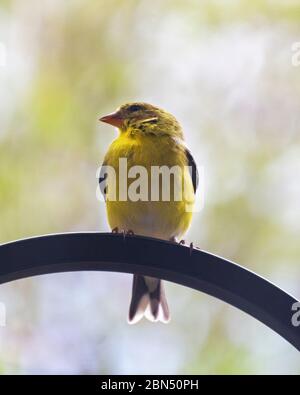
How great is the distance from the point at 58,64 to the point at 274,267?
223cm

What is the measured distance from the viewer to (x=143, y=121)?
3.99 meters

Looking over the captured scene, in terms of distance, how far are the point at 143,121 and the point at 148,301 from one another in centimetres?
97

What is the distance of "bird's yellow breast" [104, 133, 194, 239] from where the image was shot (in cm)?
363

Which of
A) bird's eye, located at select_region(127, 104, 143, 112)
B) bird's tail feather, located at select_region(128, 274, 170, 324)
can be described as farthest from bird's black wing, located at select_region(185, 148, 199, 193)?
bird's tail feather, located at select_region(128, 274, 170, 324)

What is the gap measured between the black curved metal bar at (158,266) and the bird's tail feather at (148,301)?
4.64 feet

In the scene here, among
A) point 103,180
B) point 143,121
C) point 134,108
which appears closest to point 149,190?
point 103,180

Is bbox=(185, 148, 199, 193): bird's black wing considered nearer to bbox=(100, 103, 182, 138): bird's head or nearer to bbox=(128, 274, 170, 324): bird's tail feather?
bbox=(100, 103, 182, 138): bird's head

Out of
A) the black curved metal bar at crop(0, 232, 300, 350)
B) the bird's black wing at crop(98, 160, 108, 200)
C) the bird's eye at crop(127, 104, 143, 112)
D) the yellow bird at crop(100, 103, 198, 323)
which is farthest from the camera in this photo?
the bird's eye at crop(127, 104, 143, 112)

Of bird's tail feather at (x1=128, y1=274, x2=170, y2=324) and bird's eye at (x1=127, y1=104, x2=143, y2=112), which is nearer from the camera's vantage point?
bird's tail feather at (x1=128, y1=274, x2=170, y2=324)

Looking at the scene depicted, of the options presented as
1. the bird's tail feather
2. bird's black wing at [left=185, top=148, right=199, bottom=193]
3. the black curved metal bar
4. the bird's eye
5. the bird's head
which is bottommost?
the black curved metal bar

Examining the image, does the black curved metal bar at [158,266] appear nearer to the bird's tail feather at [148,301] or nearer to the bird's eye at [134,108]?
the bird's tail feather at [148,301]
